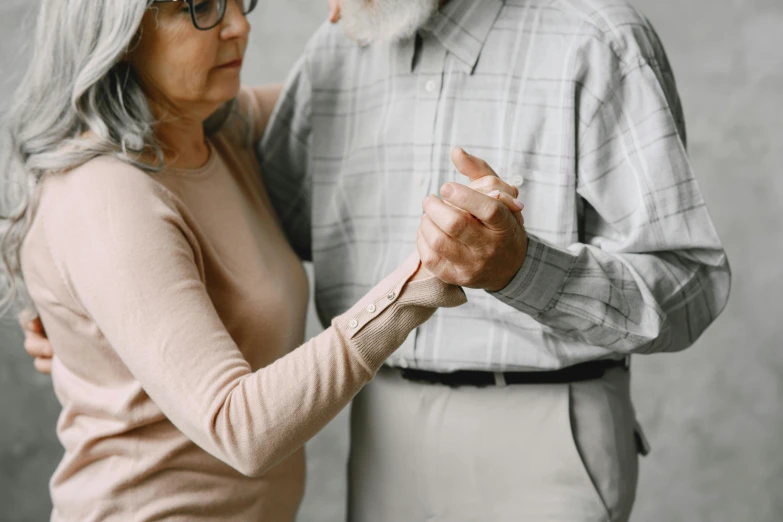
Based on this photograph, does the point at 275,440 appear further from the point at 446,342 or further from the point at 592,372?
the point at 592,372

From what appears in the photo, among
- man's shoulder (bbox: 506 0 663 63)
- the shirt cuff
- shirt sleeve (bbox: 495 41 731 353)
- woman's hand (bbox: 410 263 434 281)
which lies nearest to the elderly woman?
woman's hand (bbox: 410 263 434 281)

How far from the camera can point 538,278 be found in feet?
4.22

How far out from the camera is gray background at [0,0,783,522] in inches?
93.4

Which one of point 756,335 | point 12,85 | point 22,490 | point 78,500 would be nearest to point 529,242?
point 78,500

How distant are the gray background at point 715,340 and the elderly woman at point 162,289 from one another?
101cm

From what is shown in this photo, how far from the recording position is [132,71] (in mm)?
1438

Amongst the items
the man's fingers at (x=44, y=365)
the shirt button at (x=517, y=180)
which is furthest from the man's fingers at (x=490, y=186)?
the man's fingers at (x=44, y=365)

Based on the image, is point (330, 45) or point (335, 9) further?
point (330, 45)

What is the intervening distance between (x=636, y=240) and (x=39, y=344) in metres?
1.03

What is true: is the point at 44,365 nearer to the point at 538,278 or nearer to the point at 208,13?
the point at 208,13

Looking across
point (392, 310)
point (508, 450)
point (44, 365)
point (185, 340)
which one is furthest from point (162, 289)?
point (508, 450)

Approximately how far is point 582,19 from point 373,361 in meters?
0.64

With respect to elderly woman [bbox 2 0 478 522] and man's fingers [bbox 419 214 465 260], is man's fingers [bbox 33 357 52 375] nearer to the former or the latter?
elderly woman [bbox 2 0 478 522]

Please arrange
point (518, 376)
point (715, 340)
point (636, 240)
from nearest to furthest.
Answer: point (636, 240) → point (518, 376) → point (715, 340)
